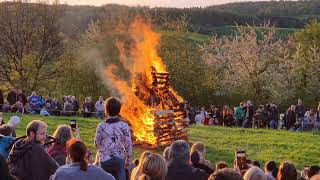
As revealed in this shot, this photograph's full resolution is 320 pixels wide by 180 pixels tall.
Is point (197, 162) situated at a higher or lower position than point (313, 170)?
higher

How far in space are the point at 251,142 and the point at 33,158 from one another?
44.1 ft

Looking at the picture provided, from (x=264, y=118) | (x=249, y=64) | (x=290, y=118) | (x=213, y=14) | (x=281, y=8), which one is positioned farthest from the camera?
(x=281, y=8)

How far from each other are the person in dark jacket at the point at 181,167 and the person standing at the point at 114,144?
5.57 ft

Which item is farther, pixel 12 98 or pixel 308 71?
pixel 308 71

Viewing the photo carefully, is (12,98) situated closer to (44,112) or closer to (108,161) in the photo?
(44,112)

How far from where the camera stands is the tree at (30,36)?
155ft

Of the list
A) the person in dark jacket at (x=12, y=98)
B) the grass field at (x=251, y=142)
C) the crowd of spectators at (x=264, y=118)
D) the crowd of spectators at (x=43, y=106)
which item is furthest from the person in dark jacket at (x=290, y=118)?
the person in dark jacket at (x=12, y=98)

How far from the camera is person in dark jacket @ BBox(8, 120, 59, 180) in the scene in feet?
25.9

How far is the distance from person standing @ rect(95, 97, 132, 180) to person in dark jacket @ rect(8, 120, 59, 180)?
59.1 inches

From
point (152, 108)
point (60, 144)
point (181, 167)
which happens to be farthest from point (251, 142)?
point (181, 167)

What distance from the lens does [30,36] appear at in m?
48.0

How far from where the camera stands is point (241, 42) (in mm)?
49219

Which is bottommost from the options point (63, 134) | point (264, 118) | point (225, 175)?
point (264, 118)

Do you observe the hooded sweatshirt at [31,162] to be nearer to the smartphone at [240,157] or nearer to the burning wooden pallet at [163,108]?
the smartphone at [240,157]
